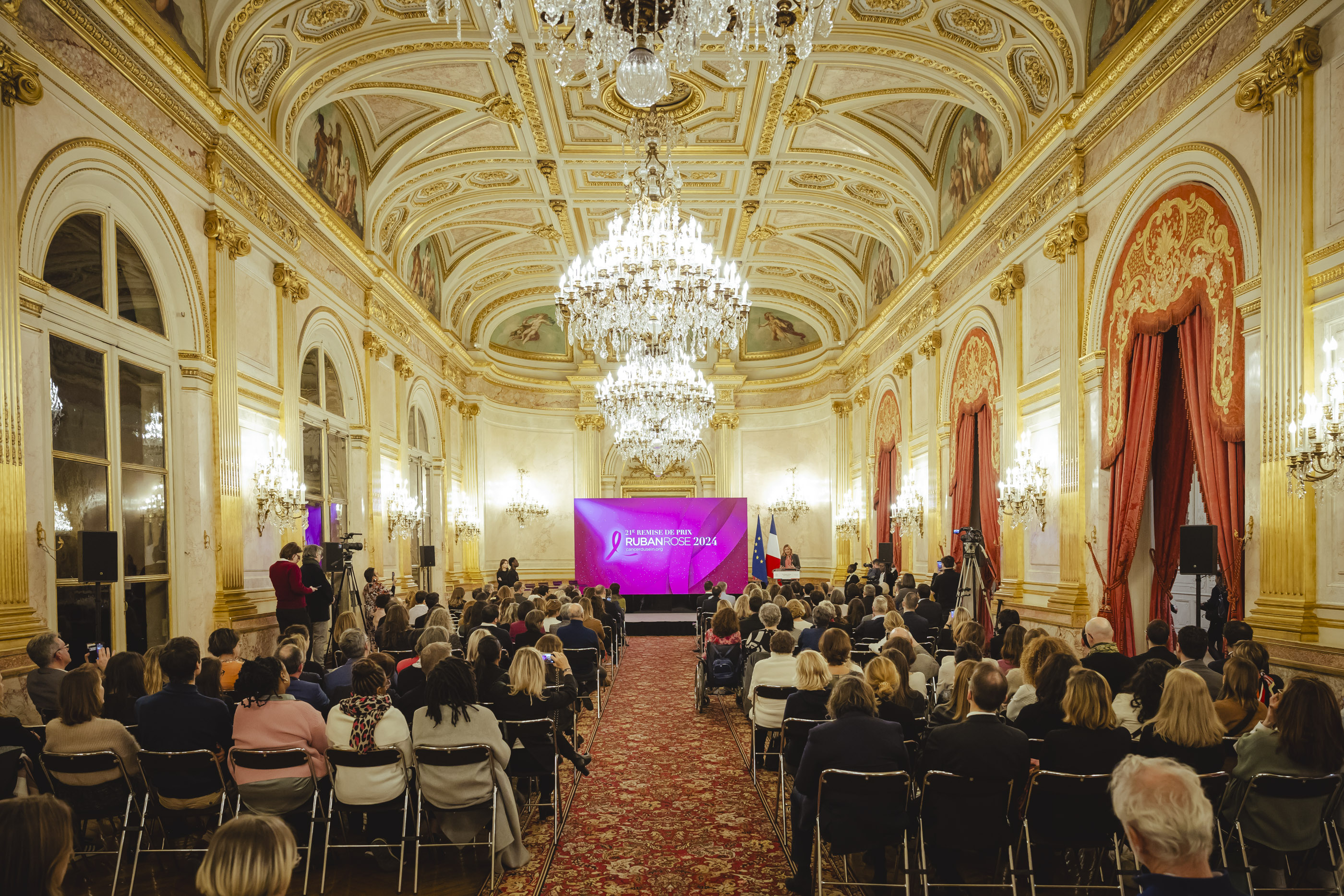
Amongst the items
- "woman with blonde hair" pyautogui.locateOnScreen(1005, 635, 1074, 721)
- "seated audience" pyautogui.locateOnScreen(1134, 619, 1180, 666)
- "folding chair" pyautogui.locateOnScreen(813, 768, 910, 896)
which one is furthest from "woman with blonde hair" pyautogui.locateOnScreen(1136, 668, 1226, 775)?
"seated audience" pyautogui.locateOnScreen(1134, 619, 1180, 666)

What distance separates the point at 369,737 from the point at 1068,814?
340 centimetres

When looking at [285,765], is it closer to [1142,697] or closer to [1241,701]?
[1142,697]

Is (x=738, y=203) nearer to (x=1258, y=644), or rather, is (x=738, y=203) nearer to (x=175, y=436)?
(x=175, y=436)

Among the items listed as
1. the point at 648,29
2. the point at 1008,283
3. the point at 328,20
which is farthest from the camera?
the point at 1008,283

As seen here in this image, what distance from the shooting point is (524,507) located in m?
24.0

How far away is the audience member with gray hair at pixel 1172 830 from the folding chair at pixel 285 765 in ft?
12.2

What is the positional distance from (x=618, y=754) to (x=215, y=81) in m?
7.75

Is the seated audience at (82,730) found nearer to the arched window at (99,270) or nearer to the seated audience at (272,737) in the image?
the seated audience at (272,737)

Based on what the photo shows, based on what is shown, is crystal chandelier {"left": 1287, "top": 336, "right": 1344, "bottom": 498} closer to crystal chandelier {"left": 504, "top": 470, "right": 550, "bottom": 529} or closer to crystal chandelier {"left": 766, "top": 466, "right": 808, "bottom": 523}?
crystal chandelier {"left": 766, "top": 466, "right": 808, "bottom": 523}

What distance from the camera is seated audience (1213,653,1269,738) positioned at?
4.58m

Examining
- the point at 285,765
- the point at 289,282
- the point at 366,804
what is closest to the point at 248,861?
the point at 285,765

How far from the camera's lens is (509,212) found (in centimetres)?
1716

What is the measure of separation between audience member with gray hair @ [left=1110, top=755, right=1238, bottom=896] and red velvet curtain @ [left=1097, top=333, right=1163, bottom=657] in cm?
672

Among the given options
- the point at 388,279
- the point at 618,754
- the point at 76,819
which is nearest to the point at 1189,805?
the point at 76,819
